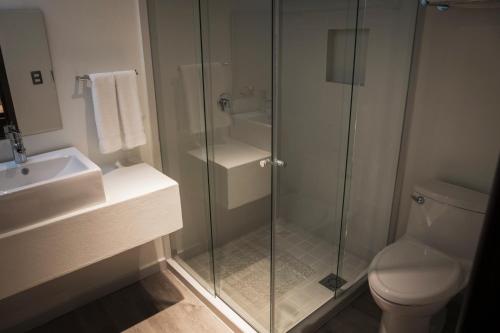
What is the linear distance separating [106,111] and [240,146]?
0.74 m

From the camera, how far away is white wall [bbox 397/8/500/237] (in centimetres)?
177

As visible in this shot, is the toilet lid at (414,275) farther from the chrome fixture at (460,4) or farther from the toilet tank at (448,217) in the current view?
the chrome fixture at (460,4)

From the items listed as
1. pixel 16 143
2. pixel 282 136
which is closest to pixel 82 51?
pixel 16 143

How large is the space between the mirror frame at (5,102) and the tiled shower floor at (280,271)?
1.32 m

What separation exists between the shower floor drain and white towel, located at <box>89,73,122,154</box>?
142 cm

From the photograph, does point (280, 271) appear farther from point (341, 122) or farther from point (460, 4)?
point (460, 4)

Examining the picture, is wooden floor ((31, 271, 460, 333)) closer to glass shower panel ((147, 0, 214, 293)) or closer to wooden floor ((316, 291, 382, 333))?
wooden floor ((316, 291, 382, 333))

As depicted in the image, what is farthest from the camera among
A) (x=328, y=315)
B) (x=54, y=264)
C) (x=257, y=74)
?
(x=328, y=315)

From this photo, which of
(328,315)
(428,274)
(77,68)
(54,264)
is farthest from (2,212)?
(428,274)

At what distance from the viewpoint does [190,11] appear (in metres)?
2.13

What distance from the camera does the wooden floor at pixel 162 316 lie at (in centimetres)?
216

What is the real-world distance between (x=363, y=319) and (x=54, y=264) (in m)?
1.61

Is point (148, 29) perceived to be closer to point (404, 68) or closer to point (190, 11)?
point (190, 11)

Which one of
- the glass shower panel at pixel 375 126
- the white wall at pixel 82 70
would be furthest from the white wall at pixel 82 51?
the glass shower panel at pixel 375 126
